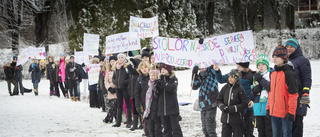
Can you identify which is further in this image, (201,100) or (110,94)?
(110,94)

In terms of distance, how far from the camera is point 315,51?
82.6 ft

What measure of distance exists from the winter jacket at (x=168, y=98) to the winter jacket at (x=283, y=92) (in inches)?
69.7

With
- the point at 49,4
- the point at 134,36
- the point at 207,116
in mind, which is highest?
the point at 49,4

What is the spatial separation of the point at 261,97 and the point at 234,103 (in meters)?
0.64

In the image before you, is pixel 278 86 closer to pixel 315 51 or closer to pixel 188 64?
pixel 188 64

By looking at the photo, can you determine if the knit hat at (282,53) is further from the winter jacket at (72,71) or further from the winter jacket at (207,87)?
the winter jacket at (72,71)

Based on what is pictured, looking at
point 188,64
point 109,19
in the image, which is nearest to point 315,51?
point 109,19

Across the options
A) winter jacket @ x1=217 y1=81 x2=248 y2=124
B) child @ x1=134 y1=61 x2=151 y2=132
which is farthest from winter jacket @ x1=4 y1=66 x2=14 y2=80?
winter jacket @ x1=217 y1=81 x2=248 y2=124

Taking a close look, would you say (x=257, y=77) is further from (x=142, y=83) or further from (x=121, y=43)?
(x=121, y=43)

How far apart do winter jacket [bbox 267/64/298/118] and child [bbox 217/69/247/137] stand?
0.59 meters

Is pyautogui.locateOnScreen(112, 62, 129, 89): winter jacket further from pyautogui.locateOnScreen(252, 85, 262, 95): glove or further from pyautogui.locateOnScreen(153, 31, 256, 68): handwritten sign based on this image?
pyautogui.locateOnScreen(252, 85, 262, 95): glove

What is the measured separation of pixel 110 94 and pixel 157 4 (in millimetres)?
19225

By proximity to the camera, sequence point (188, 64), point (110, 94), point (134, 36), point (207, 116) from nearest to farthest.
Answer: point (207, 116)
point (188, 64)
point (110, 94)
point (134, 36)

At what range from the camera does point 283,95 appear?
4.73 metres
